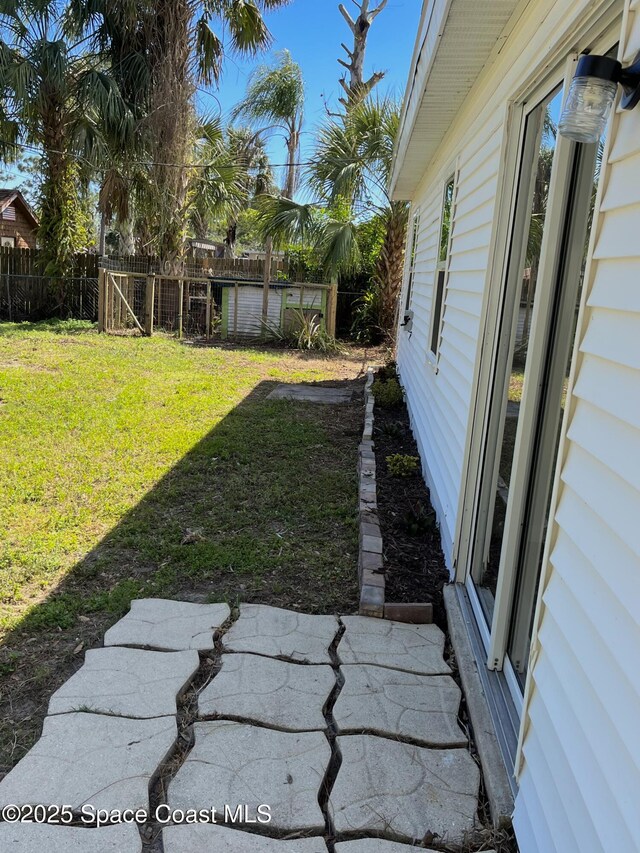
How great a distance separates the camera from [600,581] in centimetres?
135

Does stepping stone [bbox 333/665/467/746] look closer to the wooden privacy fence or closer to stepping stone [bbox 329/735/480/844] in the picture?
stepping stone [bbox 329/735/480/844]

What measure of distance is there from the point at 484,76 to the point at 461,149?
92cm

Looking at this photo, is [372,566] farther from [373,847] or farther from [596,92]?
[596,92]

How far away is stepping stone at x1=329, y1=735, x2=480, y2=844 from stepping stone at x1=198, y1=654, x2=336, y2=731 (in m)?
0.20

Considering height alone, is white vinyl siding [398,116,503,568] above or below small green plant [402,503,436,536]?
above

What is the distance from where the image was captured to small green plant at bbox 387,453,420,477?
5.05 metres

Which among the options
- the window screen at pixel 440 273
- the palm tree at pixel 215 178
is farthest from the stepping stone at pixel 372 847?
the palm tree at pixel 215 178

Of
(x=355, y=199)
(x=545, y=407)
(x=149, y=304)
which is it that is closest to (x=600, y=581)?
(x=545, y=407)

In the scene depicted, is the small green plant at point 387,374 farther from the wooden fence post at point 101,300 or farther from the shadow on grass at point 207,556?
the wooden fence post at point 101,300

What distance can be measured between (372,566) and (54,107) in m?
13.6

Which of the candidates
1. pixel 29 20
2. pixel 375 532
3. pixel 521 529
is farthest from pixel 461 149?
pixel 29 20

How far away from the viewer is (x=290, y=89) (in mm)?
21750

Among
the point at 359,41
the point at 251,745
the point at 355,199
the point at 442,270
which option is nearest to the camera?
the point at 251,745

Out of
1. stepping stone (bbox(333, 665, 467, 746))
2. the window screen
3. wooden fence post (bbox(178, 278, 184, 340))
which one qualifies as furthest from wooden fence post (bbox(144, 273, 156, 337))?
→ stepping stone (bbox(333, 665, 467, 746))
